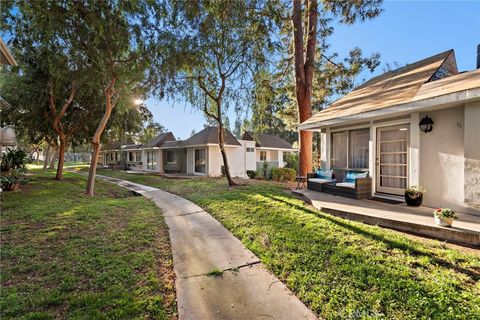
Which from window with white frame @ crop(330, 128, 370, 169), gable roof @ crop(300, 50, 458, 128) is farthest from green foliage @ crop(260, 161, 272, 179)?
gable roof @ crop(300, 50, 458, 128)

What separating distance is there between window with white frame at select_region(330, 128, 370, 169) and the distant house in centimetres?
825

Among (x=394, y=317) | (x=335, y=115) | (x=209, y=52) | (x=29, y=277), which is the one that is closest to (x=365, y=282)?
(x=394, y=317)

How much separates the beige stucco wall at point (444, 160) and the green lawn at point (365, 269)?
208cm

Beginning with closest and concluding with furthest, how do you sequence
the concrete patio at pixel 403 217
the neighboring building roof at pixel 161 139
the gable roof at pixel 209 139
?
the concrete patio at pixel 403 217 < the gable roof at pixel 209 139 < the neighboring building roof at pixel 161 139

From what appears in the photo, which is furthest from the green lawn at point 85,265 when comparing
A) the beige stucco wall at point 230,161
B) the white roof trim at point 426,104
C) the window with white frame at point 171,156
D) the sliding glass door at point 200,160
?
the window with white frame at point 171,156

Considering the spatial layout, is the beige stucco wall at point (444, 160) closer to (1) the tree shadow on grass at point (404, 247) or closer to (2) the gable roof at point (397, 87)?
(2) the gable roof at point (397, 87)

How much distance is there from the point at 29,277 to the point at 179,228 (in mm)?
2897

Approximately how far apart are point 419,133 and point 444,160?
846mm

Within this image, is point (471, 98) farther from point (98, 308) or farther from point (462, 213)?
point (98, 308)

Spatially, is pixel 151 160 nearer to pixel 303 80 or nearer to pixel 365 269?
pixel 303 80

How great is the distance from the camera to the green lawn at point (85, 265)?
284 cm

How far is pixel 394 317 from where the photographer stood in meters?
2.57

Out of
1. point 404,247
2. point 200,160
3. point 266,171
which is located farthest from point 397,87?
point 200,160

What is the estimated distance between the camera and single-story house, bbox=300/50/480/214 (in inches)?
201
